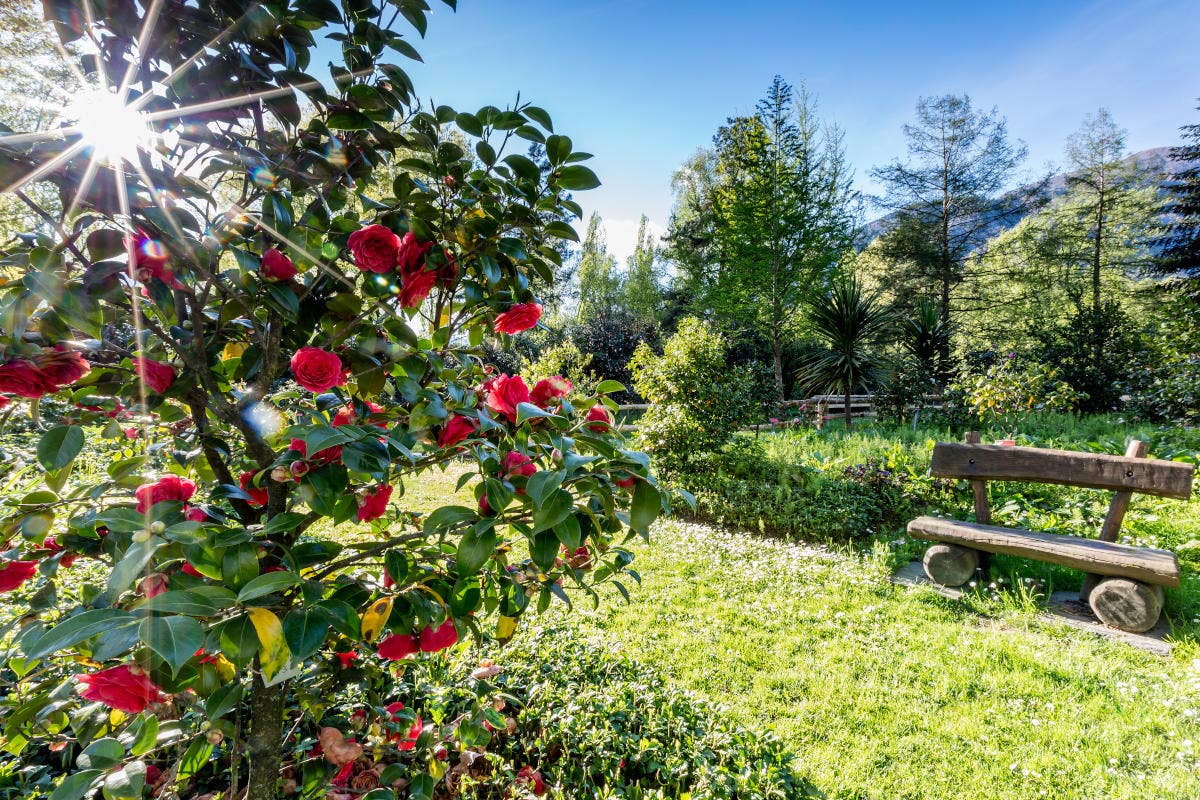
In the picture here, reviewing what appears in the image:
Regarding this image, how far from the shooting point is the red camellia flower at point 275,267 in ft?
2.91

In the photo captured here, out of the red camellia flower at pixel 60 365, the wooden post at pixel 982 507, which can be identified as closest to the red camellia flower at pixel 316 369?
the red camellia flower at pixel 60 365

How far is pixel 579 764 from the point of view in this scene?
1712mm

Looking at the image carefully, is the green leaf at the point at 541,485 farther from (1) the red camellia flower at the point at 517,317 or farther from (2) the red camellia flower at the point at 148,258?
(2) the red camellia flower at the point at 148,258

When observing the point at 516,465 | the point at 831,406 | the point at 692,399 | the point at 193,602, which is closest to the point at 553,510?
the point at 516,465

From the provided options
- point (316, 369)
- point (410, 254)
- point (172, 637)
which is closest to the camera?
point (172, 637)

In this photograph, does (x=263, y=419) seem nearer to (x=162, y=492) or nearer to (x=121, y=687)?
(x=162, y=492)

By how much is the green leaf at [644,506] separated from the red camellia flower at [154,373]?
33.0 inches

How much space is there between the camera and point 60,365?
0.72 metres

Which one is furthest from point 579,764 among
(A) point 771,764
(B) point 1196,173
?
(B) point 1196,173

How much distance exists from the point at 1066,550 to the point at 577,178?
157 inches

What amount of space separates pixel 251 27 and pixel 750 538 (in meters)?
4.90

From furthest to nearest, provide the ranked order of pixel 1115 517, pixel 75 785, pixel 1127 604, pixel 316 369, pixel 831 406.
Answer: pixel 831 406
pixel 1115 517
pixel 1127 604
pixel 316 369
pixel 75 785

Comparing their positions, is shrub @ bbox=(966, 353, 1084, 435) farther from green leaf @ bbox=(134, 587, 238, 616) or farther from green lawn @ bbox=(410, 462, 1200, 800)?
green leaf @ bbox=(134, 587, 238, 616)

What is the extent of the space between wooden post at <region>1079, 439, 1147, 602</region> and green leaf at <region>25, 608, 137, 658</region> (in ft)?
15.5
